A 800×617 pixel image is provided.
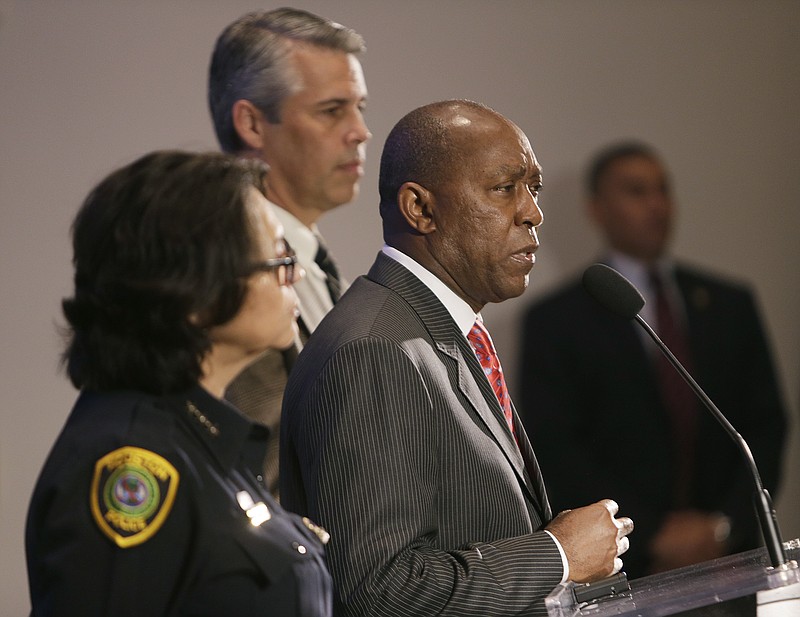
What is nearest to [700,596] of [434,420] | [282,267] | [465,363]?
[434,420]

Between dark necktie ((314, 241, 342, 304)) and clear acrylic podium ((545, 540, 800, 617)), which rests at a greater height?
dark necktie ((314, 241, 342, 304))

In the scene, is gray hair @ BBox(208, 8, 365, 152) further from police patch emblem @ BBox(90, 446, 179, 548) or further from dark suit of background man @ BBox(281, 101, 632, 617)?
police patch emblem @ BBox(90, 446, 179, 548)

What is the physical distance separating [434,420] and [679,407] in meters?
2.61

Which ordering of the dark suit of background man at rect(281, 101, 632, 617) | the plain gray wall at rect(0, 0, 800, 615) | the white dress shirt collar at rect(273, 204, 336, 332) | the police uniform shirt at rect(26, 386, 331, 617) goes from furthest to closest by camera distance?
the plain gray wall at rect(0, 0, 800, 615) < the white dress shirt collar at rect(273, 204, 336, 332) < the dark suit of background man at rect(281, 101, 632, 617) < the police uniform shirt at rect(26, 386, 331, 617)

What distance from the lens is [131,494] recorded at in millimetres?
1379

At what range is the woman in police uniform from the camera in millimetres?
1372

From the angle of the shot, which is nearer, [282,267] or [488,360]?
[282,267]

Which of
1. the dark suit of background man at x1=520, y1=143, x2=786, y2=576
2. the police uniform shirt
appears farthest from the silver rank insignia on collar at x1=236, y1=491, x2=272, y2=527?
the dark suit of background man at x1=520, y1=143, x2=786, y2=576

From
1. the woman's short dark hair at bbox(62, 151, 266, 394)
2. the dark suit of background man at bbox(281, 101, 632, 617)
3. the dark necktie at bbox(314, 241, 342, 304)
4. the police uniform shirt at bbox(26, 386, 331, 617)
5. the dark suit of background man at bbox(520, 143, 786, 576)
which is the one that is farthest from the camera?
the dark suit of background man at bbox(520, 143, 786, 576)

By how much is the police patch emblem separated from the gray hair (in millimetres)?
1669

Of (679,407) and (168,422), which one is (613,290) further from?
(679,407)

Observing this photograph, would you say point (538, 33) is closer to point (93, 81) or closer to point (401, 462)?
point (93, 81)

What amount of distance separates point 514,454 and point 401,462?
0.28m

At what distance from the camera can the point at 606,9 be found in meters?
4.56
